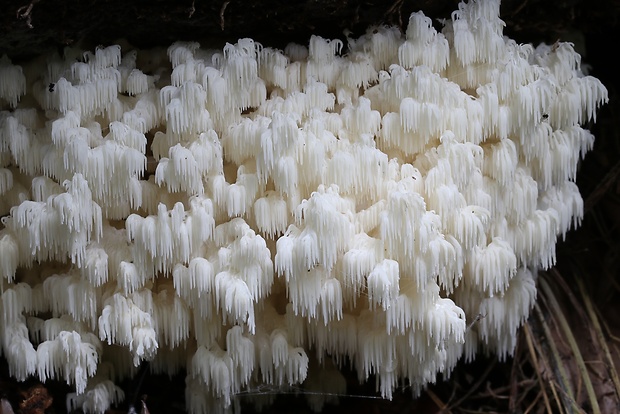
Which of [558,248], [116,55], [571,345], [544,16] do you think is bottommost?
[571,345]

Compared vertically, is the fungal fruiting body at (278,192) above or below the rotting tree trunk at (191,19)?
below

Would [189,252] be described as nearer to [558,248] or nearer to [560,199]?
[560,199]

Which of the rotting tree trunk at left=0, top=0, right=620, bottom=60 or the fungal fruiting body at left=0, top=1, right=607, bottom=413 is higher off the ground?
the rotting tree trunk at left=0, top=0, right=620, bottom=60

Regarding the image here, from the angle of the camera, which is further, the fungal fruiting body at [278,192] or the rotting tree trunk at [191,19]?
the rotting tree trunk at [191,19]

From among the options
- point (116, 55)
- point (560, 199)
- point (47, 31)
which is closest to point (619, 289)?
point (560, 199)

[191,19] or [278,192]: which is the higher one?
[191,19]

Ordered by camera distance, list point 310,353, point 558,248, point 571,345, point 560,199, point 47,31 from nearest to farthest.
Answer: point 47,31 < point 560,199 < point 310,353 < point 571,345 < point 558,248

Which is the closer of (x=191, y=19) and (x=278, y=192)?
(x=278, y=192)

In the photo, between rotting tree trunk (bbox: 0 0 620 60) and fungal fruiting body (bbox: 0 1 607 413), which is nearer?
fungal fruiting body (bbox: 0 1 607 413)
